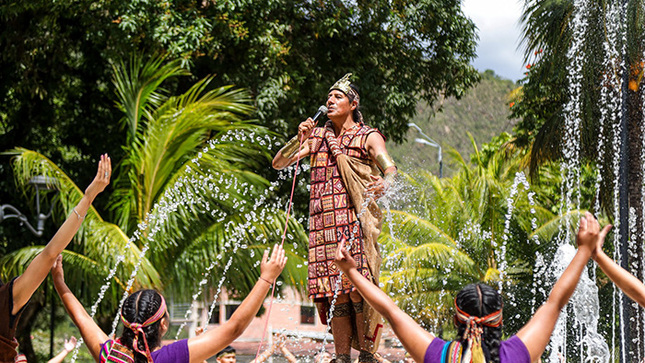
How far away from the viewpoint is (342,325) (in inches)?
191

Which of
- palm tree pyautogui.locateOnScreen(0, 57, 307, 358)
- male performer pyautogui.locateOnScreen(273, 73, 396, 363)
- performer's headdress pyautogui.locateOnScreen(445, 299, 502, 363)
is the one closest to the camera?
performer's headdress pyautogui.locateOnScreen(445, 299, 502, 363)

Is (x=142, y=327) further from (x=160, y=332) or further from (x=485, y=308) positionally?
(x=485, y=308)

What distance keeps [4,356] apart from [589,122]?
9.82 meters

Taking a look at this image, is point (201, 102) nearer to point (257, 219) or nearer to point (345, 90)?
point (257, 219)

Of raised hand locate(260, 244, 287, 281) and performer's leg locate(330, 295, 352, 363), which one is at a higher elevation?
raised hand locate(260, 244, 287, 281)

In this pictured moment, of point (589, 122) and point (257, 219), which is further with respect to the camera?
point (589, 122)

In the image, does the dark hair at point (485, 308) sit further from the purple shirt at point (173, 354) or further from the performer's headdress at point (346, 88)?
the performer's headdress at point (346, 88)

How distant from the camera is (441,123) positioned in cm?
7081

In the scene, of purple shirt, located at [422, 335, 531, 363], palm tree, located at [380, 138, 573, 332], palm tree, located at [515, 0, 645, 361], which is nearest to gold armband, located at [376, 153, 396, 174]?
purple shirt, located at [422, 335, 531, 363]

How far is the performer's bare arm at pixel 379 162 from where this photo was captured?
15.4ft

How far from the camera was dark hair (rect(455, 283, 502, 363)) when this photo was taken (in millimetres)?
2721

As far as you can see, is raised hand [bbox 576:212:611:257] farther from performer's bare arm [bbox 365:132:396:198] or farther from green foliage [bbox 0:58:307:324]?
green foliage [bbox 0:58:307:324]

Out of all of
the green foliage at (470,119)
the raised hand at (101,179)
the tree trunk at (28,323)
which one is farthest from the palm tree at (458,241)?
the green foliage at (470,119)

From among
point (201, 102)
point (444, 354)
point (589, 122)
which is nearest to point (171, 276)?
point (201, 102)
